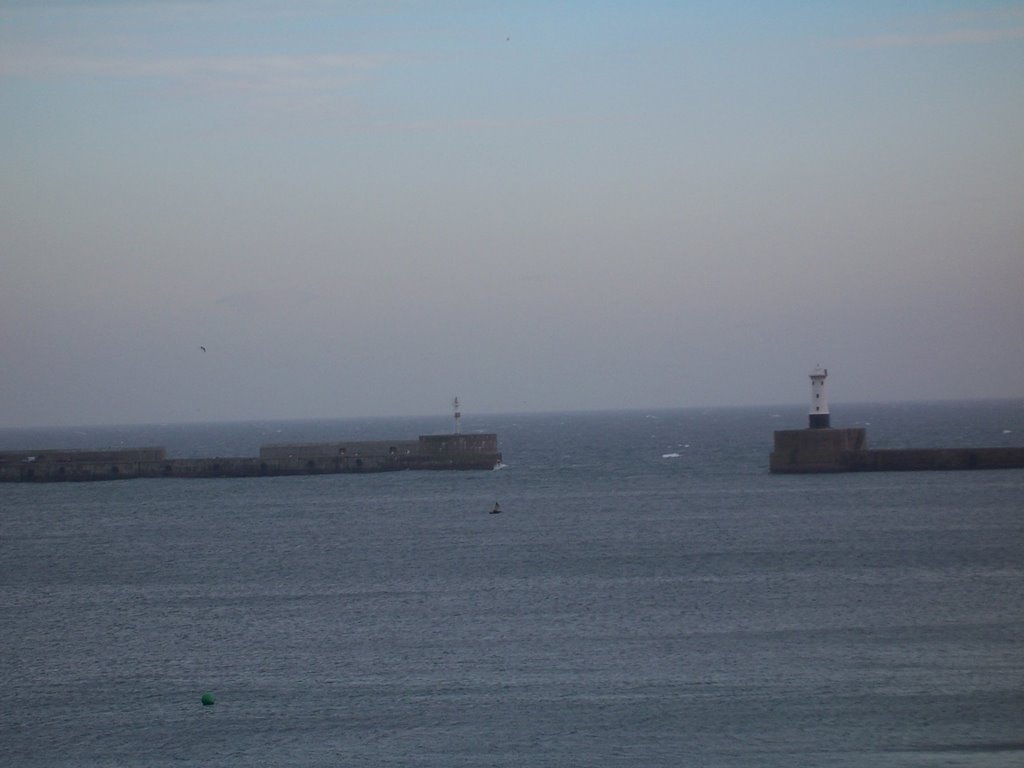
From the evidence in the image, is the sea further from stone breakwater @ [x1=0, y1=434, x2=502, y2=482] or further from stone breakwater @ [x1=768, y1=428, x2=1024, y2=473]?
stone breakwater @ [x1=0, y1=434, x2=502, y2=482]

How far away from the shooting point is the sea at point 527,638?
59.5 feet

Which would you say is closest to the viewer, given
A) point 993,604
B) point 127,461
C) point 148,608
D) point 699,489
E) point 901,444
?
point 993,604

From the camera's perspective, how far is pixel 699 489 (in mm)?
60312

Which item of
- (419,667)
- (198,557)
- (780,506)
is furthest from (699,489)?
(419,667)

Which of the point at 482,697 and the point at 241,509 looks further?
the point at 241,509

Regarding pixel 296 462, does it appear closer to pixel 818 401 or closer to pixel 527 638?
pixel 818 401

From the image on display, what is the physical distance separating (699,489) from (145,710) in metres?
42.2

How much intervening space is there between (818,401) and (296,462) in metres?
30.6

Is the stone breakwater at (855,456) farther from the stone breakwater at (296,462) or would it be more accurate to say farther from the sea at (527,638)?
the stone breakwater at (296,462)

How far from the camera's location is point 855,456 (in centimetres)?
6150

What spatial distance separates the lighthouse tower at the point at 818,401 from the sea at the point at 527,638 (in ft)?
28.1

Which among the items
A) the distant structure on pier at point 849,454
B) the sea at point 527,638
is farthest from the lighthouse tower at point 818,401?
the sea at point 527,638

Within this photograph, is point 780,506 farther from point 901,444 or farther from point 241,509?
point 901,444

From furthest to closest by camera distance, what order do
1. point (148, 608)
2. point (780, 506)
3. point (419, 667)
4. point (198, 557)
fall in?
1. point (780, 506)
2. point (198, 557)
3. point (148, 608)
4. point (419, 667)
